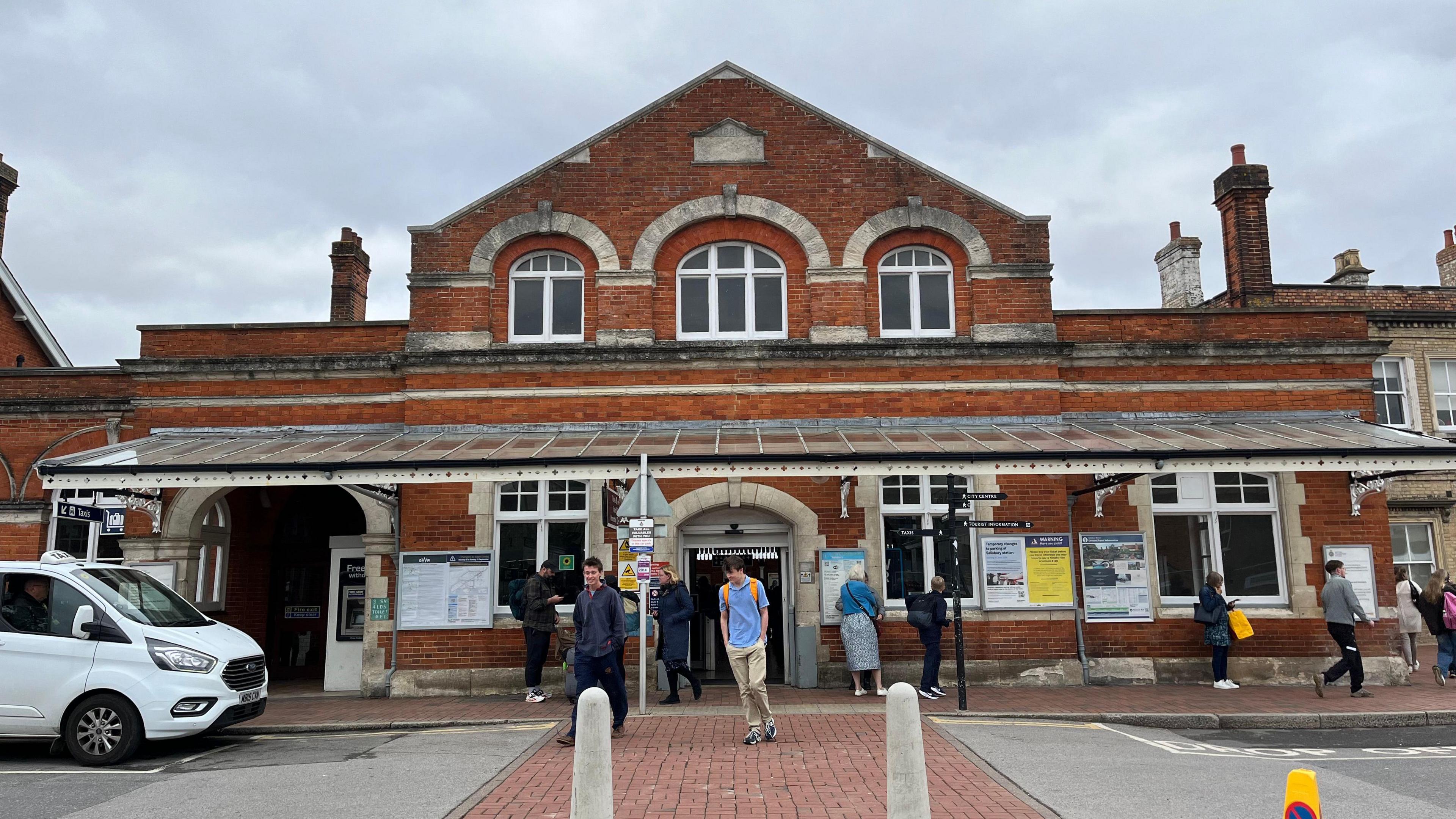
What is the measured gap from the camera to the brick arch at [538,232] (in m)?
14.1

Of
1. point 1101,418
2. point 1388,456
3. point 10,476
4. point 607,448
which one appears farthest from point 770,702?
point 10,476

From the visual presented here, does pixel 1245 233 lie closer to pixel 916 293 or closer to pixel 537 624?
pixel 916 293

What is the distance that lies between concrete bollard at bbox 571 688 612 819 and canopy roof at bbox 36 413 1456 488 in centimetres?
558

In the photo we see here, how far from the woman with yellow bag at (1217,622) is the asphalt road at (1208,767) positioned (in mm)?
2138

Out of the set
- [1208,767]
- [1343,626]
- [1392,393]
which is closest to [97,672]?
[1208,767]

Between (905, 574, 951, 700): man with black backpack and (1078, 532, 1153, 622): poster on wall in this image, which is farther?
(1078, 532, 1153, 622): poster on wall

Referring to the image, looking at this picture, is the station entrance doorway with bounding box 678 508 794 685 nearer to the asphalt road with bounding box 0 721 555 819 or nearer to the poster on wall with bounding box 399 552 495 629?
the poster on wall with bounding box 399 552 495 629

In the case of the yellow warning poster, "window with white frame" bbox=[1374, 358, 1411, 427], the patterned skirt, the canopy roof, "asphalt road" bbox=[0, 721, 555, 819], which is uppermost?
"window with white frame" bbox=[1374, 358, 1411, 427]

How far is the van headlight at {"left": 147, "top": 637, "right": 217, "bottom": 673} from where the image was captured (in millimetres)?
8836

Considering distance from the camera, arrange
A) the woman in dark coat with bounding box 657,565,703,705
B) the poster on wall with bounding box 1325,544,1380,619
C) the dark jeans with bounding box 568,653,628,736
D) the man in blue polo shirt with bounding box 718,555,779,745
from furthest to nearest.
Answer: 1. the poster on wall with bounding box 1325,544,1380,619
2. the woman in dark coat with bounding box 657,565,703,705
3. the dark jeans with bounding box 568,653,628,736
4. the man in blue polo shirt with bounding box 718,555,779,745

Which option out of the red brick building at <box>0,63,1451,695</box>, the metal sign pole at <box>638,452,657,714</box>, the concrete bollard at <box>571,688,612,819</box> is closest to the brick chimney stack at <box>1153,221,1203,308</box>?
the red brick building at <box>0,63,1451,695</box>

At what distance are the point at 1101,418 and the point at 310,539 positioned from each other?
12.8 m

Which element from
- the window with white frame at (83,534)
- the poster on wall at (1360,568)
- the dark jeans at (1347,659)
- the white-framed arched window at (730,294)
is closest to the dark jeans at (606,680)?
the white-framed arched window at (730,294)

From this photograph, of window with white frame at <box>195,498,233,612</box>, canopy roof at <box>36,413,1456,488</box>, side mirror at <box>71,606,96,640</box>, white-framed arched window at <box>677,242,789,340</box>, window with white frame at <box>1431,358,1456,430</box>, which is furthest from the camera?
window with white frame at <box>1431,358,1456,430</box>
